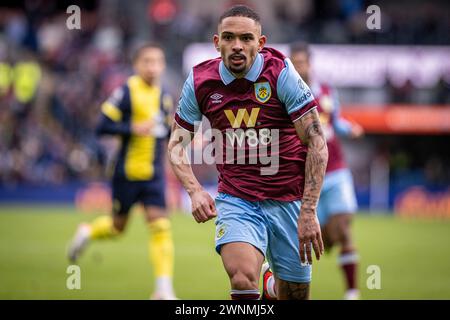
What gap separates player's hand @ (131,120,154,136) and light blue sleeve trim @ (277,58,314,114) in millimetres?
3760

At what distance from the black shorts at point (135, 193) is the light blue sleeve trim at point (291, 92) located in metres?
3.83

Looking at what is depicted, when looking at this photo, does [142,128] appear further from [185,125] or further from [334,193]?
[185,125]

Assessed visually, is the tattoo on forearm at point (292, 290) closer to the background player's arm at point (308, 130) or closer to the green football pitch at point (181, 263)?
the background player's arm at point (308, 130)

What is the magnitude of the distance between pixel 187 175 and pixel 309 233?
1.07 meters

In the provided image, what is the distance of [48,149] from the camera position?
23578mm

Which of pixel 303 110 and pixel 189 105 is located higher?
pixel 189 105

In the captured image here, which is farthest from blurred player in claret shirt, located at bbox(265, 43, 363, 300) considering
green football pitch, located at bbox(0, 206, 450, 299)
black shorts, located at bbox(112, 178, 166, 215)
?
black shorts, located at bbox(112, 178, 166, 215)

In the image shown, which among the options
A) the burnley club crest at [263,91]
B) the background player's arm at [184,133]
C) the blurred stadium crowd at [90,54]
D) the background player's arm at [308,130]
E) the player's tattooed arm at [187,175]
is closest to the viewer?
the player's tattooed arm at [187,175]

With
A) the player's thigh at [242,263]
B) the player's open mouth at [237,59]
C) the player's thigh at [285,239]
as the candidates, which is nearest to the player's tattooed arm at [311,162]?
the player's thigh at [285,239]

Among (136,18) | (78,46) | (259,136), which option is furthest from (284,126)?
(136,18)

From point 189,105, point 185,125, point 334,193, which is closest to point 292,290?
point 185,125

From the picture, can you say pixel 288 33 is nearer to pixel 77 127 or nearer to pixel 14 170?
pixel 77 127

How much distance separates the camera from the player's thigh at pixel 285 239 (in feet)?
20.5

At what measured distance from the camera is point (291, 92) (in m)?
6.05
